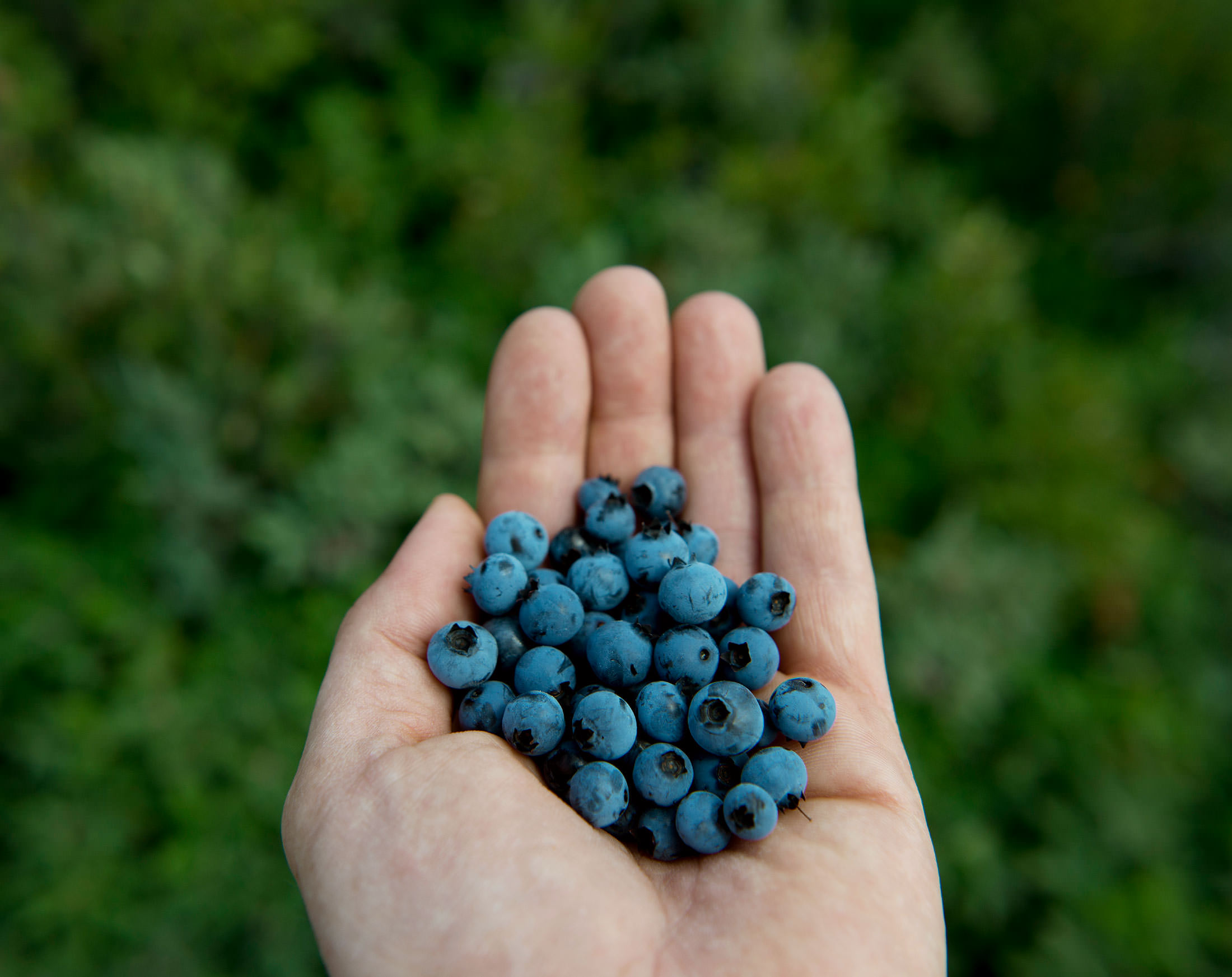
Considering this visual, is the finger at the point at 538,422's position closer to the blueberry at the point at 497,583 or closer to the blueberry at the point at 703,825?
the blueberry at the point at 497,583

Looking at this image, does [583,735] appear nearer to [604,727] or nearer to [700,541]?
[604,727]

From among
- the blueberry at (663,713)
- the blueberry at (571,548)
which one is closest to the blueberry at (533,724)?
the blueberry at (663,713)

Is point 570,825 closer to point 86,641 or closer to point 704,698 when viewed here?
point 704,698

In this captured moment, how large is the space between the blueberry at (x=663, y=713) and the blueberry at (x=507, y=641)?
1.18ft

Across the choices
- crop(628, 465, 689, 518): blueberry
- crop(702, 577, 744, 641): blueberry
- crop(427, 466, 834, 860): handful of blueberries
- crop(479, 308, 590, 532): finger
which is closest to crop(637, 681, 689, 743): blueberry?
crop(427, 466, 834, 860): handful of blueberries

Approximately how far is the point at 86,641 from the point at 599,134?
12.0 feet

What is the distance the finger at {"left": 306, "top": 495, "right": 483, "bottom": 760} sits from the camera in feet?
5.49

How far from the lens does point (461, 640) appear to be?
183cm

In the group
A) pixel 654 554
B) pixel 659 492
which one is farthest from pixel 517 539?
Answer: pixel 659 492

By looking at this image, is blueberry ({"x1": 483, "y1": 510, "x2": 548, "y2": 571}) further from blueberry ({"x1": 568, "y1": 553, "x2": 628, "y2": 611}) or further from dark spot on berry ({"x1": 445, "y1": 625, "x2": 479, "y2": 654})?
dark spot on berry ({"x1": 445, "y1": 625, "x2": 479, "y2": 654})

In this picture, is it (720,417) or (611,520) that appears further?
(720,417)

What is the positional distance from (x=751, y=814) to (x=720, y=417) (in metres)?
1.39

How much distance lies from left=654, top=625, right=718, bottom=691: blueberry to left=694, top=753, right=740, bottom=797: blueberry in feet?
0.59

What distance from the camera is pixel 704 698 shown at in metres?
1.81
